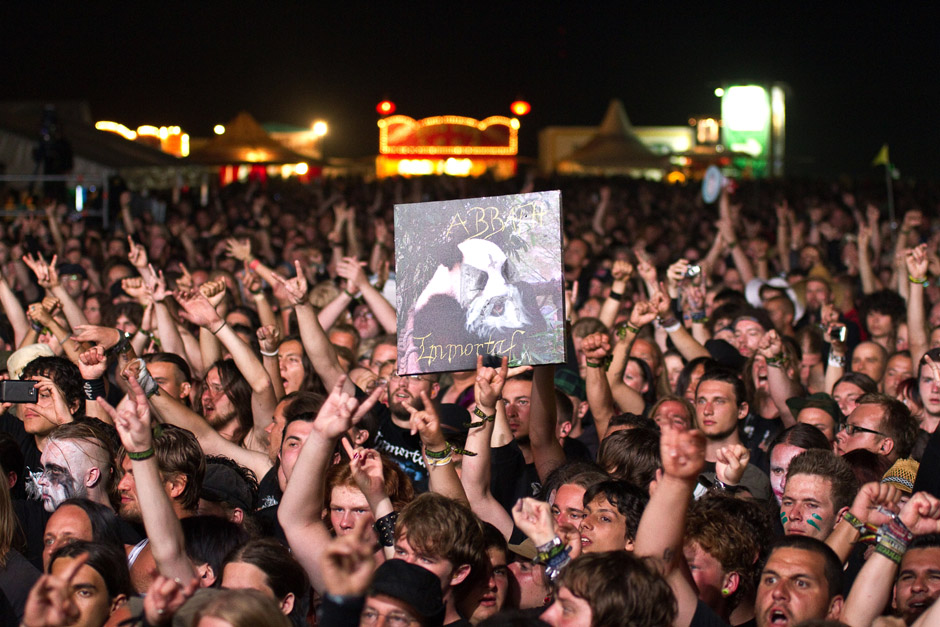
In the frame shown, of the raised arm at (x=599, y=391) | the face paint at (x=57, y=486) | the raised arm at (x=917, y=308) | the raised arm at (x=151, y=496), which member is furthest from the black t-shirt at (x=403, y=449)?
the raised arm at (x=917, y=308)

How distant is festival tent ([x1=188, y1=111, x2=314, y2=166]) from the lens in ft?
79.8

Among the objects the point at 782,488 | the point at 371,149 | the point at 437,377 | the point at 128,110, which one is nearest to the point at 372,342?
the point at 437,377

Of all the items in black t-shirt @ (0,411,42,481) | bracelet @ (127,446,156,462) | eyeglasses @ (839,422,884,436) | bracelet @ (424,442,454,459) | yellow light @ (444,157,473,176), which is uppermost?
yellow light @ (444,157,473,176)

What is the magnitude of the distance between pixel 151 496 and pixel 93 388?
1.67 metres

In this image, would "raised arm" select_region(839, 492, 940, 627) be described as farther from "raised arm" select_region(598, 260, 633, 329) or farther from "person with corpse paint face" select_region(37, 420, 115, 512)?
"raised arm" select_region(598, 260, 633, 329)

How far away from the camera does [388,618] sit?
319cm

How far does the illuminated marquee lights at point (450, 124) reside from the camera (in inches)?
2212

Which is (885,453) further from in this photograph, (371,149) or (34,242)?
(371,149)

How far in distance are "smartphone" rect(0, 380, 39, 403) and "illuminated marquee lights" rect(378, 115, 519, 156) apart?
5223cm

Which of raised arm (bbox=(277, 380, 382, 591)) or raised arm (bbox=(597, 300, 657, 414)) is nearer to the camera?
raised arm (bbox=(277, 380, 382, 591))

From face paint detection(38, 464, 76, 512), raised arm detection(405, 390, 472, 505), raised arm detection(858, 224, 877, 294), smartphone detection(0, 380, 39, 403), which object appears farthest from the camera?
raised arm detection(858, 224, 877, 294)

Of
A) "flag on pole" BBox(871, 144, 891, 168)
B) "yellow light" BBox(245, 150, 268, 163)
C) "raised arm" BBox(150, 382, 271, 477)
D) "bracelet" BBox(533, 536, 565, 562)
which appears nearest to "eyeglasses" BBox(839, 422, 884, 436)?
"bracelet" BBox(533, 536, 565, 562)

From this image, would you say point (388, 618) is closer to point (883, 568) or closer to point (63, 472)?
point (883, 568)

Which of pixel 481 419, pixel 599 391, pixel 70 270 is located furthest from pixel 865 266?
pixel 70 270
